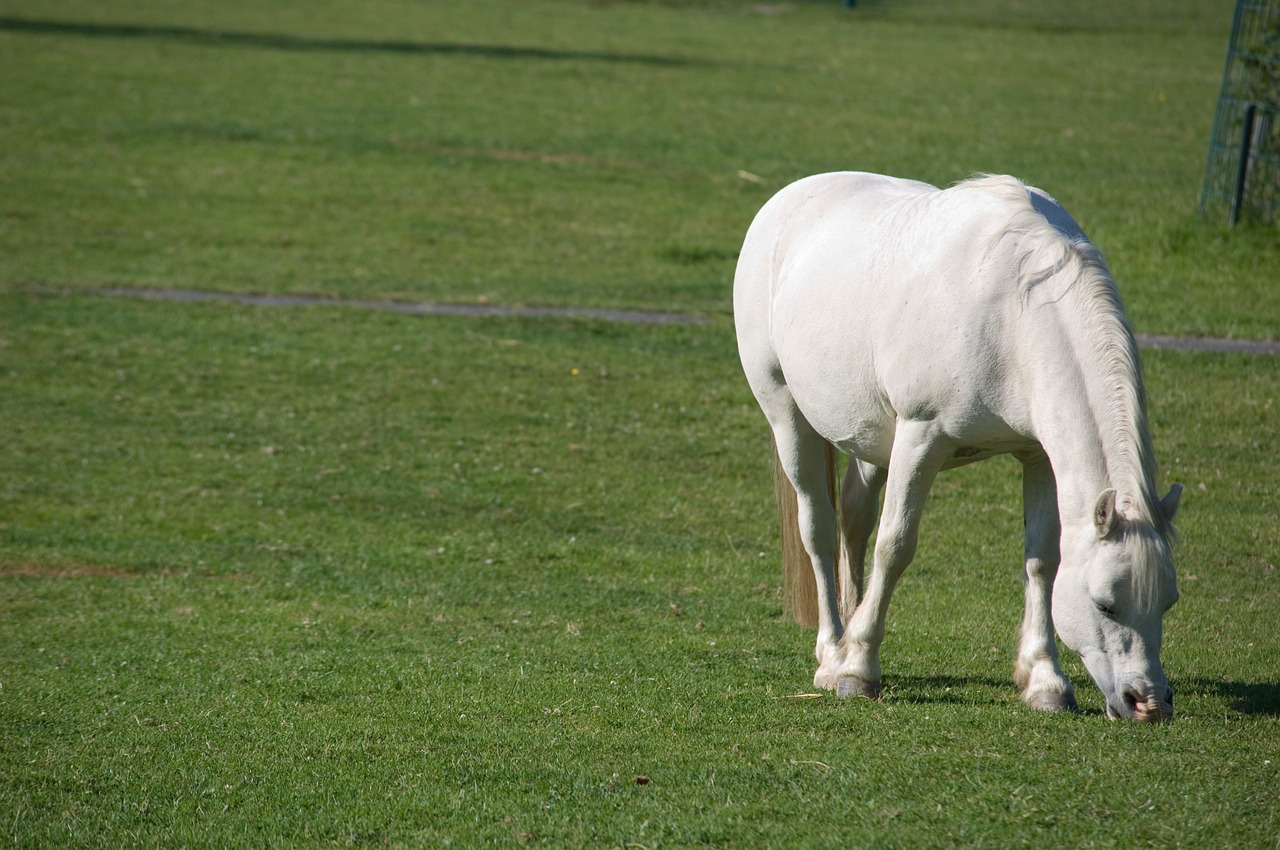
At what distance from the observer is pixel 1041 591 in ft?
18.9

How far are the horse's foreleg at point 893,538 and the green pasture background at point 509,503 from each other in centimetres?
17

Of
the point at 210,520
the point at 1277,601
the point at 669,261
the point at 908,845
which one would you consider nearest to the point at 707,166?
the point at 669,261

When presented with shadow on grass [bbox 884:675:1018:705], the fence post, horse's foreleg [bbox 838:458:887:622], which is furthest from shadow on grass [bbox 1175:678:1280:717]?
the fence post

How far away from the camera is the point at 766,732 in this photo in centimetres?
544

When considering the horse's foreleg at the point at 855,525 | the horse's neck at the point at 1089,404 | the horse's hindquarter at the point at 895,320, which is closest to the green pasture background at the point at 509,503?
the horse's foreleg at the point at 855,525

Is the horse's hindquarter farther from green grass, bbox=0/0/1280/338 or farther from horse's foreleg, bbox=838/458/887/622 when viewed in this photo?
green grass, bbox=0/0/1280/338

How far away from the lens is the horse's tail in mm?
6871

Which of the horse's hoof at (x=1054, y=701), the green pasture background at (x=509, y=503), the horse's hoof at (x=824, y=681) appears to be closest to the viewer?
the green pasture background at (x=509, y=503)

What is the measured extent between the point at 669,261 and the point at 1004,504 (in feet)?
29.7

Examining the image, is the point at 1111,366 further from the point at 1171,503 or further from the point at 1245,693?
the point at 1245,693

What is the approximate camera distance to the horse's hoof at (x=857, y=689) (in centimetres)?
589

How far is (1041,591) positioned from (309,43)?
30.9 meters

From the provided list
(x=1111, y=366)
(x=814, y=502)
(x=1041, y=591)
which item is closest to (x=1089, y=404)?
(x=1111, y=366)

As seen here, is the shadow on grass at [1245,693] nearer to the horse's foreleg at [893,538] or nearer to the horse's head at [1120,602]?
the horse's head at [1120,602]
